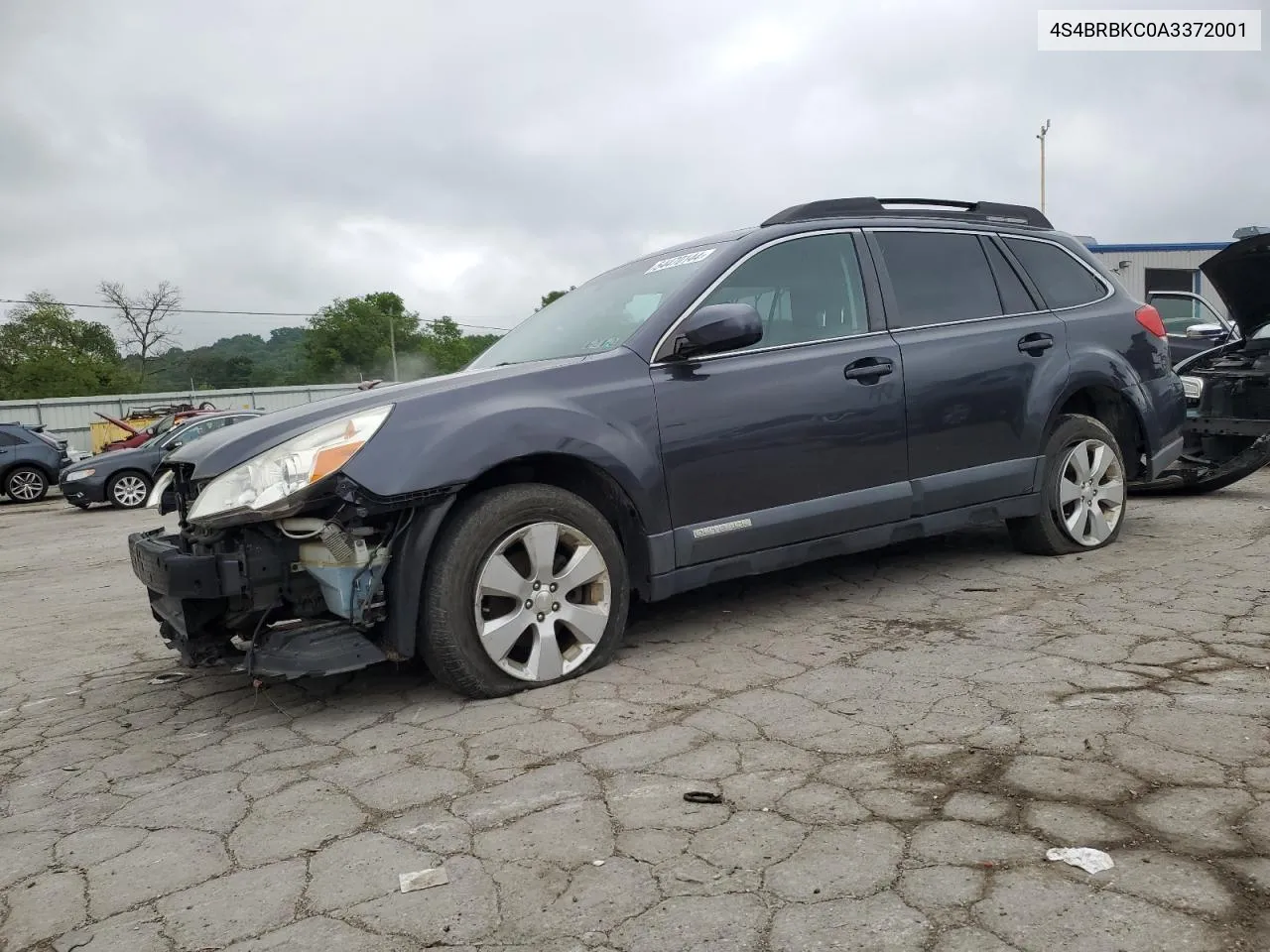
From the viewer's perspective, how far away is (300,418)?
3.38 metres

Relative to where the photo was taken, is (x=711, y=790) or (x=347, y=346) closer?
(x=711, y=790)

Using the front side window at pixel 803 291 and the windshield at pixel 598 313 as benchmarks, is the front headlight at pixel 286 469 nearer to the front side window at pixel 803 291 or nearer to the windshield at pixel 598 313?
the windshield at pixel 598 313

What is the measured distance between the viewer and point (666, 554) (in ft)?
12.2

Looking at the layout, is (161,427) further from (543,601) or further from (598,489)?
(543,601)

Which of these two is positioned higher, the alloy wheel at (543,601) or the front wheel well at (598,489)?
the front wheel well at (598,489)

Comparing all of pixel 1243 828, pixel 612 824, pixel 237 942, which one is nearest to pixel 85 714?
pixel 237 942

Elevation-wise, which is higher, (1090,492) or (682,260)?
(682,260)

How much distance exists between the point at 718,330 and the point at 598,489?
726 mm

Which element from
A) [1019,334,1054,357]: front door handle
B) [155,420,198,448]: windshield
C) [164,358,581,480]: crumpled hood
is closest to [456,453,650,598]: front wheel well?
[164,358,581,480]: crumpled hood

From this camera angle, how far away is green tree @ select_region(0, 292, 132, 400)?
2584 inches

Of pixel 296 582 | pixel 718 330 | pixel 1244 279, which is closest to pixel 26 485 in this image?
pixel 296 582

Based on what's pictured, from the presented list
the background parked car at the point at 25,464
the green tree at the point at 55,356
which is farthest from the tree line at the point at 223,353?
the background parked car at the point at 25,464

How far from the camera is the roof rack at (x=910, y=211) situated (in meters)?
4.47

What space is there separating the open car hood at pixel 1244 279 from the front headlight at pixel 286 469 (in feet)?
19.1
